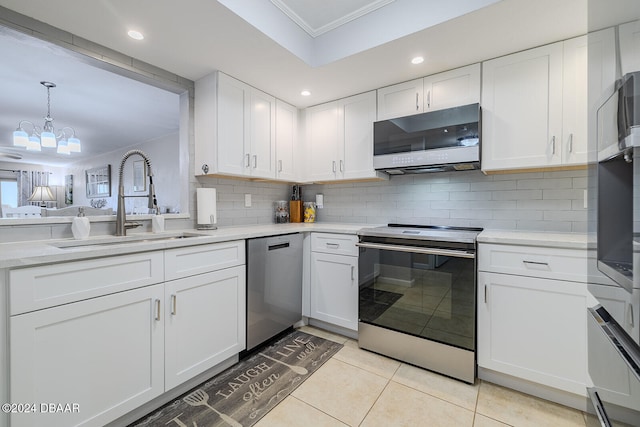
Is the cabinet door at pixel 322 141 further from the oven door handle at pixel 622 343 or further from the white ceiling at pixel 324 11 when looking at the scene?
the oven door handle at pixel 622 343

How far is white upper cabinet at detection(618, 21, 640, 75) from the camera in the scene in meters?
0.43

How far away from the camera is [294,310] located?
95.9 inches

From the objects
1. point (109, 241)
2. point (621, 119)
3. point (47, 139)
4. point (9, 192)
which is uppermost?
point (47, 139)

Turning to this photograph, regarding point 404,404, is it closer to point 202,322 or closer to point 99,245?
point 202,322

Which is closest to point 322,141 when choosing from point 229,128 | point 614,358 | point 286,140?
point 286,140

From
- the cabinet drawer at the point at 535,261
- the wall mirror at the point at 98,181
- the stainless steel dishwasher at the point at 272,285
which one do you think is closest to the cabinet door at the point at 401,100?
the cabinet drawer at the point at 535,261

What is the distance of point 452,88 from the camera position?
7.04 feet

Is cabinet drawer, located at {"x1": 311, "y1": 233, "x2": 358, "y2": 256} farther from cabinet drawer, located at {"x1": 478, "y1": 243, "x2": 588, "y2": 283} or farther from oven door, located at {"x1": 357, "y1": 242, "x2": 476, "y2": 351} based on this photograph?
cabinet drawer, located at {"x1": 478, "y1": 243, "x2": 588, "y2": 283}

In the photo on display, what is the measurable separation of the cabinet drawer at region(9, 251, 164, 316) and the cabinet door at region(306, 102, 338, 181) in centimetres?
175

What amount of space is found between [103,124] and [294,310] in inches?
179

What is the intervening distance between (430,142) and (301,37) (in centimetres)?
126

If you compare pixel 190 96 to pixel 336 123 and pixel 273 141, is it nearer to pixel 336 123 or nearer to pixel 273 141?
pixel 273 141

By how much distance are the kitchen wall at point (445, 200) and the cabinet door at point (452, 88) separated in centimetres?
58

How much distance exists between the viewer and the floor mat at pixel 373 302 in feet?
6.74
